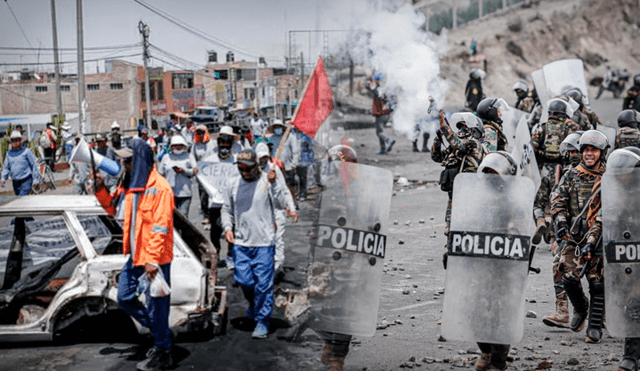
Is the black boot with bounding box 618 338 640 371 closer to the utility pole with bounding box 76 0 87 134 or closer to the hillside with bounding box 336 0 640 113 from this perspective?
the utility pole with bounding box 76 0 87 134

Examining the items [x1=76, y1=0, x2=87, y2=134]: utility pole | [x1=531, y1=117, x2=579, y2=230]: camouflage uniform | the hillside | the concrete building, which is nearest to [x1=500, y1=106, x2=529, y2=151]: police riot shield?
[x1=531, y1=117, x2=579, y2=230]: camouflage uniform

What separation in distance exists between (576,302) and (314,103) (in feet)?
10.3

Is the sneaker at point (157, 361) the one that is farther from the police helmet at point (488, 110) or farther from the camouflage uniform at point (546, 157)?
the camouflage uniform at point (546, 157)

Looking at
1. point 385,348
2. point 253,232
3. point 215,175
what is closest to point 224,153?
point 215,175

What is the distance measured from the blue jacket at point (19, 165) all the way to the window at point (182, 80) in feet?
40.5

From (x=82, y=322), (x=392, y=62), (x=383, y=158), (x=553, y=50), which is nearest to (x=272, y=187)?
(x=82, y=322)

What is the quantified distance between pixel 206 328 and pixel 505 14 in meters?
41.2

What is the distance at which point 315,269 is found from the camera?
5.06m

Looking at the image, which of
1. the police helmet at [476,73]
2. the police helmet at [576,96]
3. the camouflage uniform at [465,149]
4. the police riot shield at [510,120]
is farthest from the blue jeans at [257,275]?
the police helmet at [476,73]

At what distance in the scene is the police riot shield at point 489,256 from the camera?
4.82 m

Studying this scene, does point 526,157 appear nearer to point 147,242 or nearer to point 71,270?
point 147,242

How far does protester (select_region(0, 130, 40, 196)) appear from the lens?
37.2ft

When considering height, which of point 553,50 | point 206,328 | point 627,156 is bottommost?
point 206,328

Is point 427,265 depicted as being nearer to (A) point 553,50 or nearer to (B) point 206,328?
(B) point 206,328
